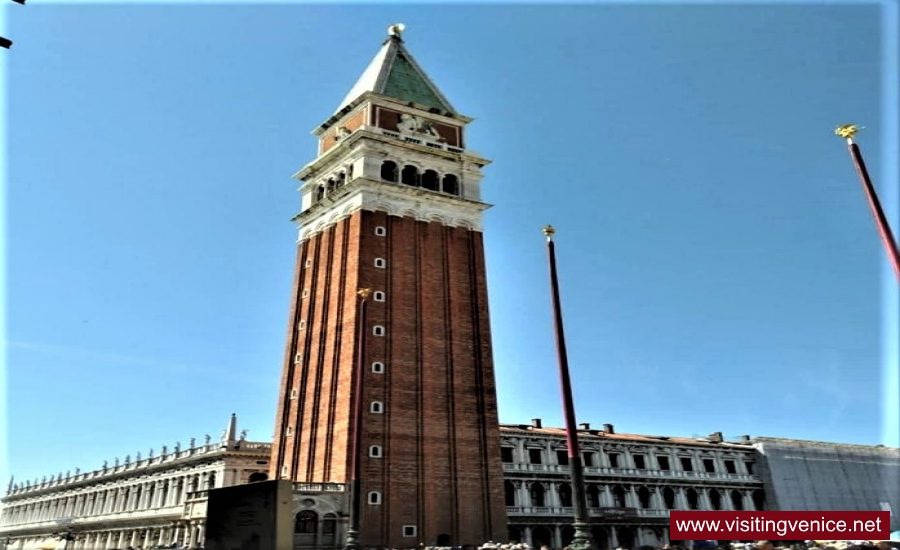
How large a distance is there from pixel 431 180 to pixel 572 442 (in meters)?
36.0

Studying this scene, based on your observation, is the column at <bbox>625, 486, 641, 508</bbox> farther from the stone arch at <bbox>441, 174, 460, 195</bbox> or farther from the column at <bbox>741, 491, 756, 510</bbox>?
the stone arch at <bbox>441, 174, 460, 195</bbox>

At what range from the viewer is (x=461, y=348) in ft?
155

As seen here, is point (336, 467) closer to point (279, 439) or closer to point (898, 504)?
point (279, 439)

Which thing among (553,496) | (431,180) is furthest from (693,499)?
(431,180)

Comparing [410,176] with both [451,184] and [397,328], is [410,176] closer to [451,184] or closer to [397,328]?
[451,184]

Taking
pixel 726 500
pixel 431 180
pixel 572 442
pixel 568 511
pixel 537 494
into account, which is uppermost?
pixel 431 180

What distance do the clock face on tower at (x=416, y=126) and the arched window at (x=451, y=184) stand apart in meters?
3.38

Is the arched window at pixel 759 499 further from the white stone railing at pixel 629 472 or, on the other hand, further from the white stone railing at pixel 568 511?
the white stone railing at pixel 568 511

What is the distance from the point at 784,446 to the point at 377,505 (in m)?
54.2

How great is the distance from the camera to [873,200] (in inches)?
632

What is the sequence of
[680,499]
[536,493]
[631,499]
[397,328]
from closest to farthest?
[397,328] < [536,493] < [631,499] < [680,499]

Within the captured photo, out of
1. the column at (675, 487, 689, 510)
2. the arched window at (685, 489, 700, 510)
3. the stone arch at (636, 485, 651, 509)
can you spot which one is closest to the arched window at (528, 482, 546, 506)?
the stone arch at (636, 485, 651, 509)

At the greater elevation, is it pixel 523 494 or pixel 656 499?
pixel 656 499

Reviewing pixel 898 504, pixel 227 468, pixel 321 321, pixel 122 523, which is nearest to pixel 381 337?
pixel 321 321
